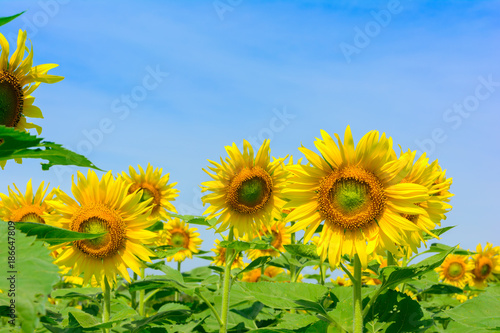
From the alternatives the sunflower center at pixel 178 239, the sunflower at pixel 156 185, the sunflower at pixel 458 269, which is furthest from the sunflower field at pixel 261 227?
the sunflower at pixel 458 269

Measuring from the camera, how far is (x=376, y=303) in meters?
3.49

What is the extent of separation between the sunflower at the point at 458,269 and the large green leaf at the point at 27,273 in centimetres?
843

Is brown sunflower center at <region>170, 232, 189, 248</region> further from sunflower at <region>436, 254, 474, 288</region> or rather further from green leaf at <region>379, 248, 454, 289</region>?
green leaf at <region>379, 248, 454, 289</region>

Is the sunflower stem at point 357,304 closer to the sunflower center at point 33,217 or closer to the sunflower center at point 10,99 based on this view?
the sunflower center at point 10,99

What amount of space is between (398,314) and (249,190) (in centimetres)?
198

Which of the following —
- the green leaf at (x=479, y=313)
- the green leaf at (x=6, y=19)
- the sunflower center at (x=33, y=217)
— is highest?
the sunflower center at (x=33, y=217)

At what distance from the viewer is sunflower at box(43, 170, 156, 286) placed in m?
4.08

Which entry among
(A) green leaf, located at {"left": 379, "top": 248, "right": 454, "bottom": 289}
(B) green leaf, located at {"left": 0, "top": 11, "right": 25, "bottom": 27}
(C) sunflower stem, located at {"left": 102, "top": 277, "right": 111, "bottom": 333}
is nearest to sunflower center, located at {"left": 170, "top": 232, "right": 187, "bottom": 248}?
(C) sunflower stem, located at {"left": 102, "top": 277, "right": 111, "bottom": 333}

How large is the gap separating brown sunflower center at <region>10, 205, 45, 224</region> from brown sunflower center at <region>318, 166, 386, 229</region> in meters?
3.55

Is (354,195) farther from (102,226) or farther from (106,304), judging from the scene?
(106,304)

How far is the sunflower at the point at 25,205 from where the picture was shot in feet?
17.6

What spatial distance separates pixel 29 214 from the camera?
538 cm

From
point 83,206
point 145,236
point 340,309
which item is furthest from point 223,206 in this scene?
point 340,309

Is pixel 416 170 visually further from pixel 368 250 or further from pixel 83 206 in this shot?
pixel 83 206
